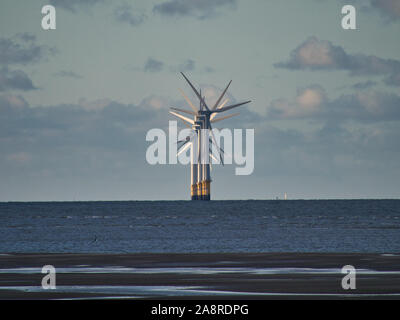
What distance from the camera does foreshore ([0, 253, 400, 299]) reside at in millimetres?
27109

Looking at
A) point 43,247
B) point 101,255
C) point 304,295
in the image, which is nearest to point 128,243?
point 43,247

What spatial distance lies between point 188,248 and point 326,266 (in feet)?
88.7

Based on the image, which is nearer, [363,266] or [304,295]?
[304,295]

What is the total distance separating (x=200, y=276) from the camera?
33.3 meters

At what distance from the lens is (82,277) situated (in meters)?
33.1

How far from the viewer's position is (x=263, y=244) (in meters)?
68.6

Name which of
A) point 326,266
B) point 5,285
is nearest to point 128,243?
point 326,266

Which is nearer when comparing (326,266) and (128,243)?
(326,266)

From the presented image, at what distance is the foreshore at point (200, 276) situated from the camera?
27109mm
